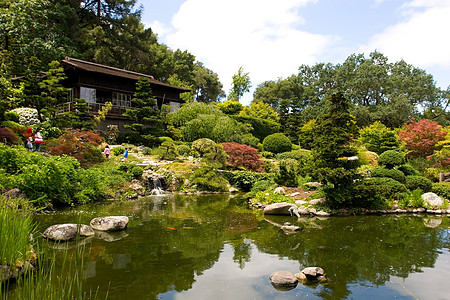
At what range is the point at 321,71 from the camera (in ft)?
138

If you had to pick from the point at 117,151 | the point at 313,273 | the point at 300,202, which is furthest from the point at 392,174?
the point at 117,151

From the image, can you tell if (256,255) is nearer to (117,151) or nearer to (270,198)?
(270,198)

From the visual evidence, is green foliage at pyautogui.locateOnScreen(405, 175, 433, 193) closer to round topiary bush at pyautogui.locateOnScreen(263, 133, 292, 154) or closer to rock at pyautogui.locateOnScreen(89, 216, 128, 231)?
rock at pyautogui.locateOnScreen(89, 216, 128, 231)

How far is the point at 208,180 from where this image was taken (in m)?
14.6

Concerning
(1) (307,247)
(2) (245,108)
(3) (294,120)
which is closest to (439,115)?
(3) (294,120)

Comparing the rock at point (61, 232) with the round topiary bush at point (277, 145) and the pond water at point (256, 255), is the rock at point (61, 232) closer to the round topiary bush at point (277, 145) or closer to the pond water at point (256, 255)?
the pond water at point (256, 255)

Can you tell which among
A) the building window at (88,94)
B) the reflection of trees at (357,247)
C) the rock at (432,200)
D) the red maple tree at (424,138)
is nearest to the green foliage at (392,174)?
the rock at (432,200)

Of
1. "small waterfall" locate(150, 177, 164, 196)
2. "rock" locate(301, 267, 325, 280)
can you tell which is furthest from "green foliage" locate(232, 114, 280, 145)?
"rock" locate(301, 267, 325, 280)

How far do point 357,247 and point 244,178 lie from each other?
356 inches

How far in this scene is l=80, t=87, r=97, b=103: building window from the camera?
22891 mm

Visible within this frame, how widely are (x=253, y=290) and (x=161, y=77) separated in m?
37.0

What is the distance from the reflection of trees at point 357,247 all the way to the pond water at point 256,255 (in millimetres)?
20

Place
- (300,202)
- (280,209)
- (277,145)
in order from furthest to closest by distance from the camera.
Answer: (277,145) < (300,202) < (280,209)

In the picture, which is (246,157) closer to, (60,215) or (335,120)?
(335,120)
